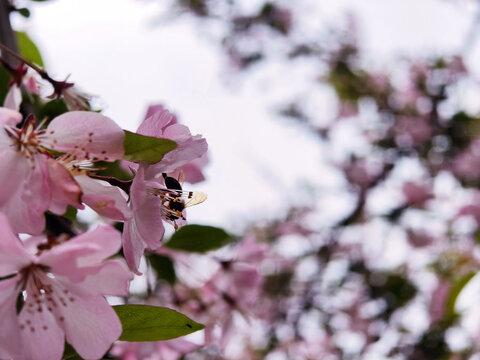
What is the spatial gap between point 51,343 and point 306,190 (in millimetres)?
3901

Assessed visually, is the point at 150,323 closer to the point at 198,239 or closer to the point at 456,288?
the point at 198,239

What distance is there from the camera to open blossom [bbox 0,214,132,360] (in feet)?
1.32

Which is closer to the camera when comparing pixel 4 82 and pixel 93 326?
pixel 93 326

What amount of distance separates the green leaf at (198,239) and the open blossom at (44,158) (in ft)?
1.34

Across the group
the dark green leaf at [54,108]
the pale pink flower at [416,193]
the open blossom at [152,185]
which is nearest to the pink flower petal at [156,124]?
the open blossom at [152,185]

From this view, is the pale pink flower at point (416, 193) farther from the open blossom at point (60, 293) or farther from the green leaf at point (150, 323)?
the open blossom at point (60, 293)

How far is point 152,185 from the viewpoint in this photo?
525 mm

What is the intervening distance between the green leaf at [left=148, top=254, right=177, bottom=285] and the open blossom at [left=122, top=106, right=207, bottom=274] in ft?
1.65

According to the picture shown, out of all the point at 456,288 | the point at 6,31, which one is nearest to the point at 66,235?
the point at 6,31

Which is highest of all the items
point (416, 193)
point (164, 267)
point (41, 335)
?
point (416, 193)

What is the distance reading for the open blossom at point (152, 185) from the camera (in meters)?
0.49

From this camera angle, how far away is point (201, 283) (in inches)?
50.0

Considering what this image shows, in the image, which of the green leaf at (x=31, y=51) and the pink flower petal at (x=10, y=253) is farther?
the green leaf at (x=31, y=51)

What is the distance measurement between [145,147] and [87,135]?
5 cm
